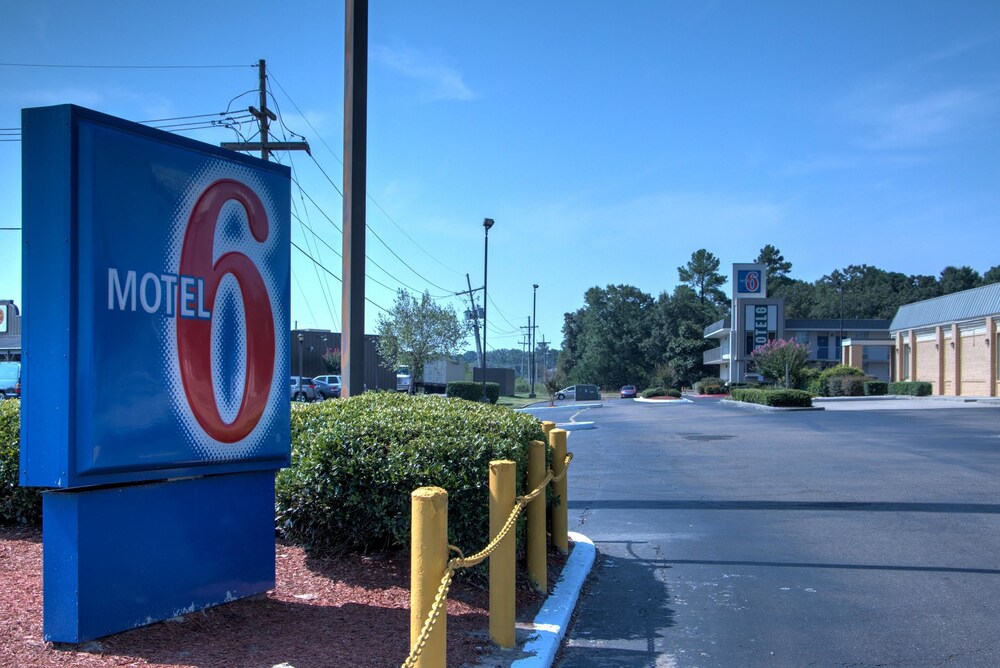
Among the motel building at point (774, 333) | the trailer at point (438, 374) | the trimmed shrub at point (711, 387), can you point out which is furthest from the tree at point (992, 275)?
the trailer at point (438, 374)

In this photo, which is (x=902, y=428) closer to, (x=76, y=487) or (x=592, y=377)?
(x=76, y=487)

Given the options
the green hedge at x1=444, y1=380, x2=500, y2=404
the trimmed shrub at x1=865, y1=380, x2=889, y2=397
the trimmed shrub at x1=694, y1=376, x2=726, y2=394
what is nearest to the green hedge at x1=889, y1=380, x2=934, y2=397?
the trimmed shrub at x1=865, y1=380, x2=889, y2=397

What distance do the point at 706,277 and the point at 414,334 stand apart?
74.1 m

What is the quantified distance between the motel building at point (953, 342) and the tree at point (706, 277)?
201 ft

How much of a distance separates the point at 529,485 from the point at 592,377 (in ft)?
300

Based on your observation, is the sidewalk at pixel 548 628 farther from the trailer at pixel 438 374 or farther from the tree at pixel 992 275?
the tree at pixel 992 275

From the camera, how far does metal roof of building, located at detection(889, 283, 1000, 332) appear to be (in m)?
42.0

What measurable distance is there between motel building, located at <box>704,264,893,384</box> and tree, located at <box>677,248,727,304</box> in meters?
42.1

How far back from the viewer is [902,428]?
22375mm

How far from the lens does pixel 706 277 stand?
116 metres

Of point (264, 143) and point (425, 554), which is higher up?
point (264, 143)

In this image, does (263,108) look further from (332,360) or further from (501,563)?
(332,360)

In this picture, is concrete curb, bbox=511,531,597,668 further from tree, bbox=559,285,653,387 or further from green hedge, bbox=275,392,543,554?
tree, bbox=559,285,653,387

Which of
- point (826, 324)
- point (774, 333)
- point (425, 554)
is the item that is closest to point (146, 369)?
point (425, 554)
